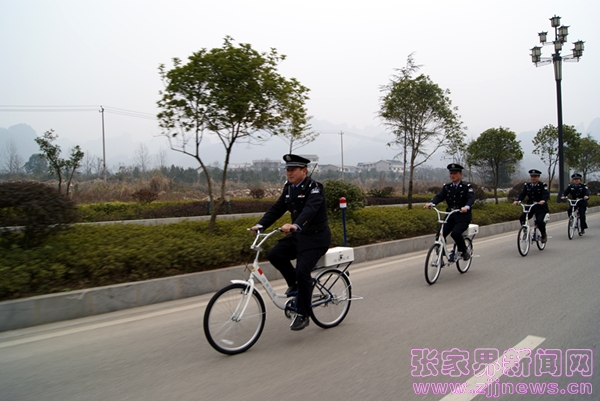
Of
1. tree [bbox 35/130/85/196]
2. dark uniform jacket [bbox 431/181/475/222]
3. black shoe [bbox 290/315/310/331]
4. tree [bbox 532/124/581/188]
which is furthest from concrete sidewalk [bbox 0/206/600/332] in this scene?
tree [bbox 532/124/581/188]

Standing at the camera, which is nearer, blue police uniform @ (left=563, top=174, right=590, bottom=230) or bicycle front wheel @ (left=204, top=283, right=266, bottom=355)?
bicycle front wheel @ (left=204, top=283, right=266, bottom=355)

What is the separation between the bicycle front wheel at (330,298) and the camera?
5.02m

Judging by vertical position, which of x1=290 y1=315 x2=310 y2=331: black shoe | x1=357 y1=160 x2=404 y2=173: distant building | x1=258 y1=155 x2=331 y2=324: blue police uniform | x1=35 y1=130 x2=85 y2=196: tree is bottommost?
x1=290 y1=315 x2=310 y2=331: black shoe

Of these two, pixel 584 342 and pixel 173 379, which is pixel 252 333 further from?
pixel 584 342

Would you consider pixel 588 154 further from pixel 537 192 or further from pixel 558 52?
pixel 537 192

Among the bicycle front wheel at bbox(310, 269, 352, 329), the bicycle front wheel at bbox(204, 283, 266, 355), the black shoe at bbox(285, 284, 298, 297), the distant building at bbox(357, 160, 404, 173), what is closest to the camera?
the bicycle front wheel at bbox(204, 283, 266, 355)

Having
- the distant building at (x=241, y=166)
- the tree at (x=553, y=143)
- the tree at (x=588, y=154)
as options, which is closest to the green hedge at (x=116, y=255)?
the tree at (x=553, y=143)

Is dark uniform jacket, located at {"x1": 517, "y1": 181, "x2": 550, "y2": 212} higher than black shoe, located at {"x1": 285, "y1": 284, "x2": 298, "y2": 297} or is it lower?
higher

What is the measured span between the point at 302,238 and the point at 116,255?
10.8ft

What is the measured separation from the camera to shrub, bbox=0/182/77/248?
6.39 m

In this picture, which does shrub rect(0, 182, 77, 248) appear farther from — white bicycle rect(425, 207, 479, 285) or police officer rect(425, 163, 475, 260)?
police officer rect(425, 163, 475, 260)

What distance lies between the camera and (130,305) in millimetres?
6094

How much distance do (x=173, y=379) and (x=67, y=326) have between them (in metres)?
2.31

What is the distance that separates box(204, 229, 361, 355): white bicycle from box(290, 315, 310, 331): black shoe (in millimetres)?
81
